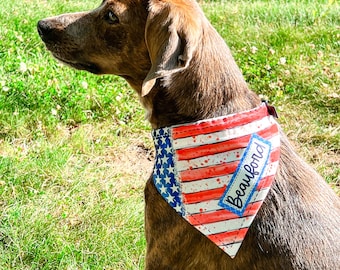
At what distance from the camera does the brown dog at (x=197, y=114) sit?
9.09 ft

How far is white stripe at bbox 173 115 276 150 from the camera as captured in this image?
286cm

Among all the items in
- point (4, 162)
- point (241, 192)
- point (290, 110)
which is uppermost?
point (241, 192)

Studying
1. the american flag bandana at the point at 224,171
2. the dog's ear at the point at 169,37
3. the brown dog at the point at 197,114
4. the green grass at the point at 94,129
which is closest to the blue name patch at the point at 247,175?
the american flag bandana at the point at 224,171

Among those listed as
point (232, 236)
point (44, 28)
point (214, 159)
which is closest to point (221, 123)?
point (214, 159)

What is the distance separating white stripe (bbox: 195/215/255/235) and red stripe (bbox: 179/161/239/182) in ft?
0.76

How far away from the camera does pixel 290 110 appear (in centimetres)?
595

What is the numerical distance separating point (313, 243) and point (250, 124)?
63 cm

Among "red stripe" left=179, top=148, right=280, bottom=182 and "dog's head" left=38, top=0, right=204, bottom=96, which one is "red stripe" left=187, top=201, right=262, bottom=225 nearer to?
"red stripe" left=179, top=148, right=280, bottom=182

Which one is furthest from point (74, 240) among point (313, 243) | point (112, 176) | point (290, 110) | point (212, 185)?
point (290, 110)

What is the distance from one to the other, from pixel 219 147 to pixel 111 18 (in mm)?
942

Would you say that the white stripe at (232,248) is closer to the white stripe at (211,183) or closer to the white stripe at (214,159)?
the white stripe at (211,183)

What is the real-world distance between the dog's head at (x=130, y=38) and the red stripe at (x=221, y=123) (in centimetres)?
33

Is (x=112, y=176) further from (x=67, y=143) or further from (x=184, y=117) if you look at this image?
(x=184, y=117)

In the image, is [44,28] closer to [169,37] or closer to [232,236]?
[169,37]
